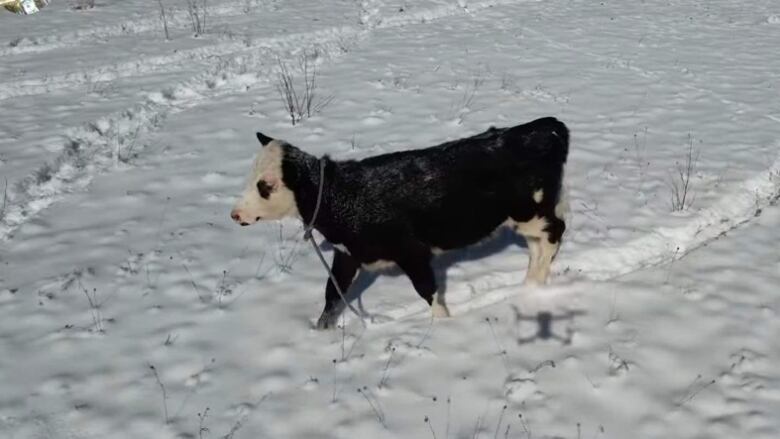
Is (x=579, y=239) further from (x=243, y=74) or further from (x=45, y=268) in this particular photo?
(x=243, y=74)

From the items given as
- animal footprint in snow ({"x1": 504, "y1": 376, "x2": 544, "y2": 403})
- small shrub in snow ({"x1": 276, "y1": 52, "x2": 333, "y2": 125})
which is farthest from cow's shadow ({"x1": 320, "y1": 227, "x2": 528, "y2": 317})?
small shrub in snow ({"x1": 276, "y1": 52, "x2": 333, "y2": 125})

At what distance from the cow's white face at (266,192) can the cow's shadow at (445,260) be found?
123 centimetres

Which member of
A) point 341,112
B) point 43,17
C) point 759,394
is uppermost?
point 43,17

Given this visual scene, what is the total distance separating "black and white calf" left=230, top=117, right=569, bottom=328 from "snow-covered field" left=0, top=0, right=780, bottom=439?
2.17 feet

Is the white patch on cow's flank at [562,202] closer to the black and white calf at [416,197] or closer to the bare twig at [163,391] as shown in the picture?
the black and white calf at [416,197]

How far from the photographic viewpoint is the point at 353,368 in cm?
463

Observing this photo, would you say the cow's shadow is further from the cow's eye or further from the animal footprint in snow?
the cow's eye

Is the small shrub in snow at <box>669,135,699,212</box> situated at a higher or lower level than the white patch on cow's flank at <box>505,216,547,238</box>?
lower

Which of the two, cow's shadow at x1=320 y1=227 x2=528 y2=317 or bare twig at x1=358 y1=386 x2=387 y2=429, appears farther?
cow's shadow at x1=320 y1=227 x2=528 y2=317

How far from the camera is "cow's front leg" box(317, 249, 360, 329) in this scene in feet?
15.9

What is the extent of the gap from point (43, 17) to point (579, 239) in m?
14.1

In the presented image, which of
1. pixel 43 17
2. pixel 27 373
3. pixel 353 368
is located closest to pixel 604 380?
pixel 353 368

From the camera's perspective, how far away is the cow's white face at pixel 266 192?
13.9 feet

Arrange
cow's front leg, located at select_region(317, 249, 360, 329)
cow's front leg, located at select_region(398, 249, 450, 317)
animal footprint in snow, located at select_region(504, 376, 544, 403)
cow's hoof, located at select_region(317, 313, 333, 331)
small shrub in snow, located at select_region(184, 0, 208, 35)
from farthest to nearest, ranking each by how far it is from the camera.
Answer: small shrub in snow, located at select_region(184, 0, 208, 35)
cow's hoof, located at select_region(317, 313, 333, 331)
cow's front leg, located at select_region(317, 249, 360, 329)
cow's front leg, located at select_region(398, 249, 450, 317)
animal footprint in snow, located at select_region(504, 376, 544, 403)
